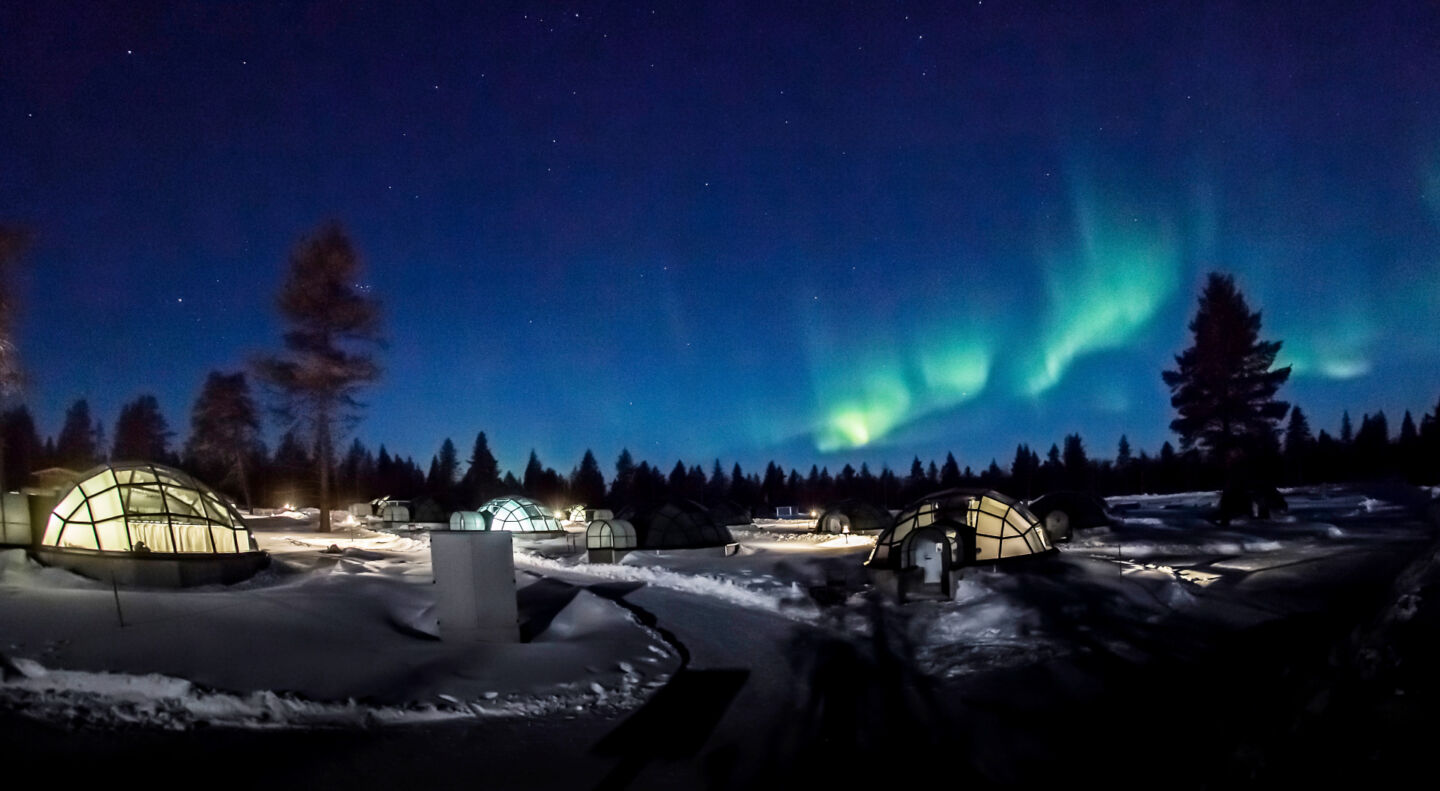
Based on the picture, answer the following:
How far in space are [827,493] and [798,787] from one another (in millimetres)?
129338

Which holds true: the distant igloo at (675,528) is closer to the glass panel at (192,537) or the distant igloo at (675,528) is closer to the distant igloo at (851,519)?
the distant igloo at (851,519)

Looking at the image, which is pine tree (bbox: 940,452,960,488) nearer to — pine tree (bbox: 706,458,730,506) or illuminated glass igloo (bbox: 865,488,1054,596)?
pine tree (bbox: 706,458,730,506)

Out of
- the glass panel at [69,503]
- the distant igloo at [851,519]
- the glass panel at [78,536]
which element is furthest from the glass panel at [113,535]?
the distant igloo at [851,519]

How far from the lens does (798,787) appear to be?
6.89 meters

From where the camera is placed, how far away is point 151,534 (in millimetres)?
18188

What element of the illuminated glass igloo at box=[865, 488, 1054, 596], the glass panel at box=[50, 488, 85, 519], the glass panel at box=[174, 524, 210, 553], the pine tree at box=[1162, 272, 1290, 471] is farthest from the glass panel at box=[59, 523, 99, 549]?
the pine tree at box=[1162, 272, 1290, 471]

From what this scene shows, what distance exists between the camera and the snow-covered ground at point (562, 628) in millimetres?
8422

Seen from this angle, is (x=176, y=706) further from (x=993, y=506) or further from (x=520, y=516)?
(x=520, y=516)

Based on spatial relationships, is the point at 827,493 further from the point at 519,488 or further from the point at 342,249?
the point at 342,249

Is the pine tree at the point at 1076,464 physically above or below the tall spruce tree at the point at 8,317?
below

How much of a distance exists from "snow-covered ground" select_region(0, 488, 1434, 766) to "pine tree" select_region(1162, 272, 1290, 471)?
70.9ft

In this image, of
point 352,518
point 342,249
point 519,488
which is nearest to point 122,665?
point 342,249

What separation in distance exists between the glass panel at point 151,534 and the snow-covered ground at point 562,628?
6.55 ft

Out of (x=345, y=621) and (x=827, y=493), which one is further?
(x=827, y=493)
